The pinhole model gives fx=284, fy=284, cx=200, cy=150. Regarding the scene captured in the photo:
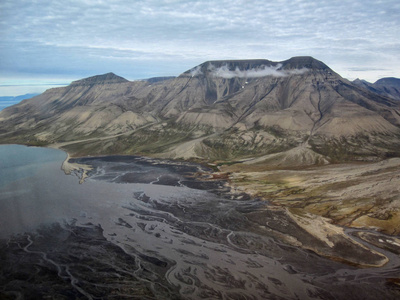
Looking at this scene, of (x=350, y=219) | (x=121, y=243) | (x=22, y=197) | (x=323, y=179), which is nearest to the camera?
(x=121, y=243)

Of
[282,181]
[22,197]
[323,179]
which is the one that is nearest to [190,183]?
[282,181]

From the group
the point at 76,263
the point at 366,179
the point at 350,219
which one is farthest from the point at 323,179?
the point at 76,263

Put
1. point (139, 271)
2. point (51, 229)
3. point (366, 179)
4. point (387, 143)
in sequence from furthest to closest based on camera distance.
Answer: point (387, 143) → point (366, 179) → point (51, 229) → point (139, 271)

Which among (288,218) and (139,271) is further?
(288,218)

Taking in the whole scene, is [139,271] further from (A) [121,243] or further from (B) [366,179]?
(B) [366,179]

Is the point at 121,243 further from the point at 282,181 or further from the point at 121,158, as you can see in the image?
the point at 121,158

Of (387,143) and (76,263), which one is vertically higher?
(387,143)
